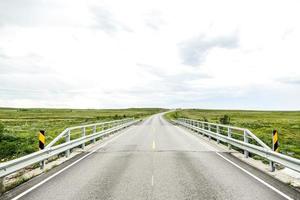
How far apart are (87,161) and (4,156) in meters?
9.77

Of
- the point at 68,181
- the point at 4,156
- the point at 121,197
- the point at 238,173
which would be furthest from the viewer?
the point at 4,156

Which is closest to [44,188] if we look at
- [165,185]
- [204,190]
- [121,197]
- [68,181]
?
[68,181]

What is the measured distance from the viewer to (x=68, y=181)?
838cm

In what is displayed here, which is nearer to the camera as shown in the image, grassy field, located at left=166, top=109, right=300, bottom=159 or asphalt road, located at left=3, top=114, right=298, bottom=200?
asphalt road, located at left=3, top=114, right=298, bottom=200

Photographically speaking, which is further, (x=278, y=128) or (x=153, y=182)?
(x=278, y=128)

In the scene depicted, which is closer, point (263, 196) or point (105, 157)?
point (263, 196)

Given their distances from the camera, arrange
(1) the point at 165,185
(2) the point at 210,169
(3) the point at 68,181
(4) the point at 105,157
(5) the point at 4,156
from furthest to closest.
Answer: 1. (5) the point at 4,156
2. (4) the point at 105,157
3. (2) the point at 210,169
4. (3) the point at 68,181
5. (1) the point at 165,185

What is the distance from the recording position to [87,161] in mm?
11930

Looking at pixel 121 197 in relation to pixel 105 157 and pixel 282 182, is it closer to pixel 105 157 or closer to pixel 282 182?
pixel 282 182

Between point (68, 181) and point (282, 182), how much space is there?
6.13 meters

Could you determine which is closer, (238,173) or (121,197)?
(121,197)

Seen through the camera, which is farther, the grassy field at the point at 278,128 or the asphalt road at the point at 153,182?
the grassy field at the point at 278,128

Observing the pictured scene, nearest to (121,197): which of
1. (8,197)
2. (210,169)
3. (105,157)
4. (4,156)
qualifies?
(8,197)

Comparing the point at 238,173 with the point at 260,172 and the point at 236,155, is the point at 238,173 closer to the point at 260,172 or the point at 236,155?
the point at 260,172
